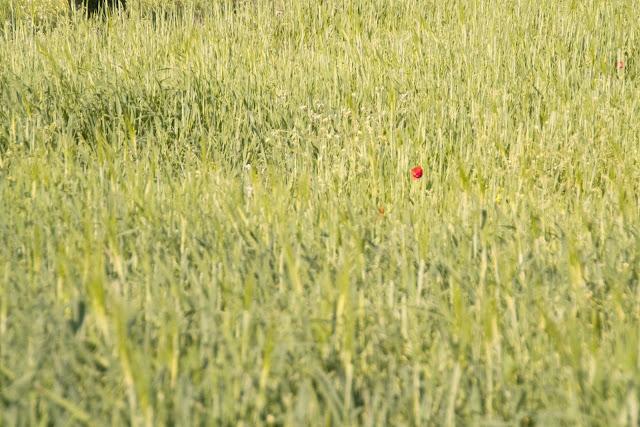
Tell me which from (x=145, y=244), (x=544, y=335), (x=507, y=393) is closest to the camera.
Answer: (x=507, y=393)

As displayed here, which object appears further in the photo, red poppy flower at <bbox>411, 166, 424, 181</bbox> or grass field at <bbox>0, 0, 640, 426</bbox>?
red poppy flower at <bbox>411, 166, 424, 181</bbox>

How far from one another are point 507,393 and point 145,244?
1.16 m

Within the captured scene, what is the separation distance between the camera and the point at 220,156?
3.64 meters

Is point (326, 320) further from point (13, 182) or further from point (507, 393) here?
point (13, 182)

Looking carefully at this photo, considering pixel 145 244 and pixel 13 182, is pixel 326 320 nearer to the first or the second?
pixel 145 244

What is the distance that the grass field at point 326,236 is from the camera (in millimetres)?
1639

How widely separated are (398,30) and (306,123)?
2118mm

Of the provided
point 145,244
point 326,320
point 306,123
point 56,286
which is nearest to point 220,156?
point 306,123

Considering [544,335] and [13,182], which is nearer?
[544,335]

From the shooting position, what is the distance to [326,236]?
251 cm

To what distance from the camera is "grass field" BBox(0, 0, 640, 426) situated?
5.38 feet

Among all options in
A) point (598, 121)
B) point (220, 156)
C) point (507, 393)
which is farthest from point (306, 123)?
point (507, 393)

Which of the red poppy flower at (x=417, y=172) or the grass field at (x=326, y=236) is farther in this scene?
the red poppy flower at (x=417, y=172)

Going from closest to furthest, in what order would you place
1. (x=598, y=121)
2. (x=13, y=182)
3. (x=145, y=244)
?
(x=145, y=244)
(x=13, y=182)
(x=598, y=121)
